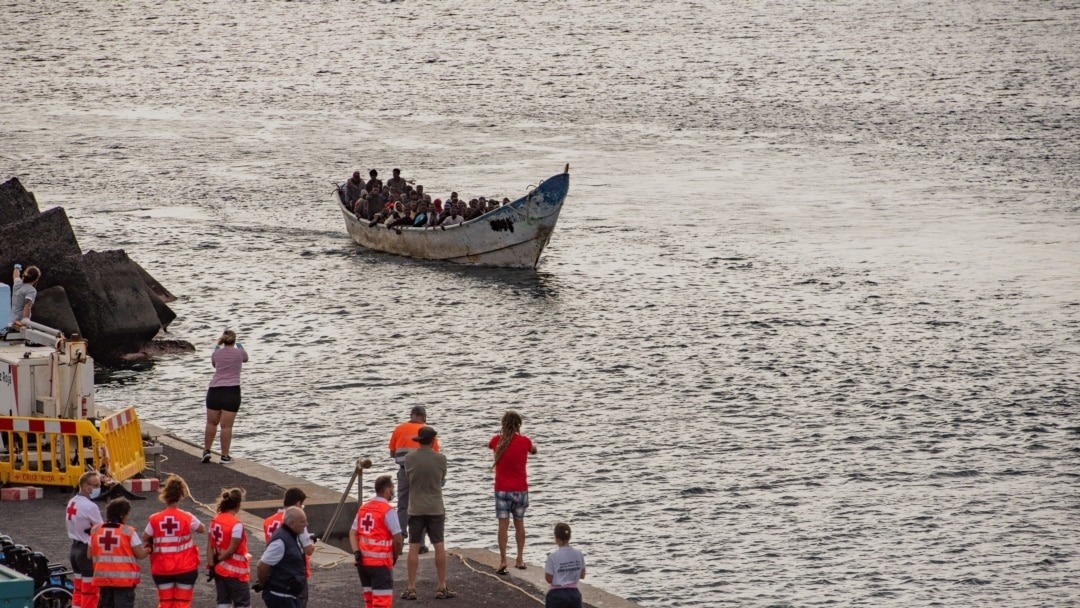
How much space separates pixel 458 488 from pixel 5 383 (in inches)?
395

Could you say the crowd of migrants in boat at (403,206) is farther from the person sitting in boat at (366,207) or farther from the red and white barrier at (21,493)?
the red and white barrier at (21,493)

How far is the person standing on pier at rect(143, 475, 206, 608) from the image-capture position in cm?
1335

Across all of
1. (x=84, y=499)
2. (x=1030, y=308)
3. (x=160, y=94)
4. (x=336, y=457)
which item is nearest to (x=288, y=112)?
(x=160, y=94)

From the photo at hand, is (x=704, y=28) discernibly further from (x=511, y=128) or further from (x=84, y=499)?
(x=84, y=499)

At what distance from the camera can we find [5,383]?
63.5ft

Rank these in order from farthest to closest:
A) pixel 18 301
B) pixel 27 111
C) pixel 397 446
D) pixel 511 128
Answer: pixel 27 111 < pixel 511 128 < pixel 18 301 < pixel 397 446

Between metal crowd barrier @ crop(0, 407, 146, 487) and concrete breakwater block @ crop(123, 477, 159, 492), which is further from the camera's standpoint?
concrete breakwater block @ crop(123, 477, 159, 492)

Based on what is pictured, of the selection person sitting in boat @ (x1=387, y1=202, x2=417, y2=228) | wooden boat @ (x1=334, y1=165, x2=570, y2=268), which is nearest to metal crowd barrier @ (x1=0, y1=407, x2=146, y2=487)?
wooden boat @ (x1=334, y1=165, x2=570, y2=268)

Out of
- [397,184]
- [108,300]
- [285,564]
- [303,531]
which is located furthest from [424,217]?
[285,564]

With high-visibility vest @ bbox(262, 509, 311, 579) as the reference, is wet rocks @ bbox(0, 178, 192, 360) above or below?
below

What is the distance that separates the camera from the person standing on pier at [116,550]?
13367mm

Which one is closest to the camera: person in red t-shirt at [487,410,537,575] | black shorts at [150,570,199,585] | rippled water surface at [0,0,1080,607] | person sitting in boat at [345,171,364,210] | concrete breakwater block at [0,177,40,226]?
black shorts at [150,570,199,585]

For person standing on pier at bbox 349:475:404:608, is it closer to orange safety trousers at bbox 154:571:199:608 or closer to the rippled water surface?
orange safety trousers at bbox 154:571:199:608

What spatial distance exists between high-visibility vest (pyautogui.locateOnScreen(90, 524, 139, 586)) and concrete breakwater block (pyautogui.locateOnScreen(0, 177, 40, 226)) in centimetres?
2549
